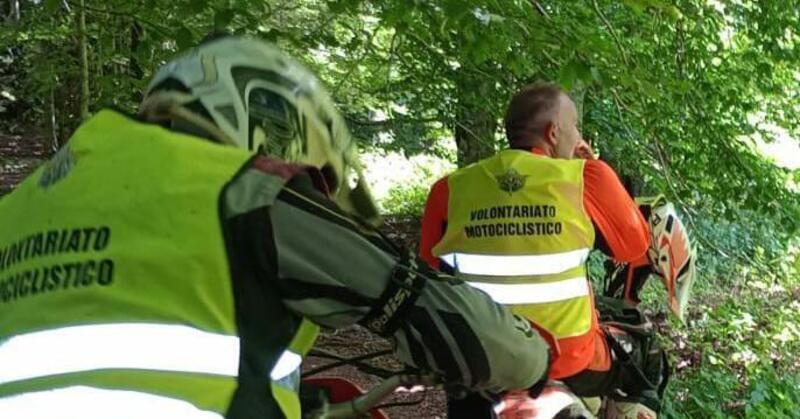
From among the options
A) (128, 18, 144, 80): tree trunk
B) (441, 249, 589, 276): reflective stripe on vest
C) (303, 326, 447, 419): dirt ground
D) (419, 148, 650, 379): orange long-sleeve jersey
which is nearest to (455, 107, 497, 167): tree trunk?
(303, 326, 447, 419): dirt ground

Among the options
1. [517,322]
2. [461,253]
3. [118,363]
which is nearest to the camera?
[118,363]

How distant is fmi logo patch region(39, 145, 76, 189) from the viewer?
1.67m

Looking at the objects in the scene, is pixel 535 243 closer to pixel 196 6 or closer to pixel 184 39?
pixel 196 6

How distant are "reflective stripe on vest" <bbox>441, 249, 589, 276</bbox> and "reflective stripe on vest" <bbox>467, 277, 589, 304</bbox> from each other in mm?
42

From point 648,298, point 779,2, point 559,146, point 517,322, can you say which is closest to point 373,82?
point 648,298

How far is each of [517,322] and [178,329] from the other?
74 cm

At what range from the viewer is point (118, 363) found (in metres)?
1.47

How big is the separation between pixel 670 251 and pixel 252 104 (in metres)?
2.31

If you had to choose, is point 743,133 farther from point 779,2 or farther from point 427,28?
point 427,28

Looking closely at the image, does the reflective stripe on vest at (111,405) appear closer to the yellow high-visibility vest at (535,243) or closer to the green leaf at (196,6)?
the yellow high-visibility vest at (535,243)

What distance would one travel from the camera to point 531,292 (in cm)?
336

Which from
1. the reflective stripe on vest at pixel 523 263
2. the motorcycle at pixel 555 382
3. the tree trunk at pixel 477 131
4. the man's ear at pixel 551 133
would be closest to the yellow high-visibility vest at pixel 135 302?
A: the motorcycle at pixel 555 382

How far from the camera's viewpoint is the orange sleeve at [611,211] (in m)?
3.45

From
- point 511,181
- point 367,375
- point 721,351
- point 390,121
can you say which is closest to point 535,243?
point 511,181
